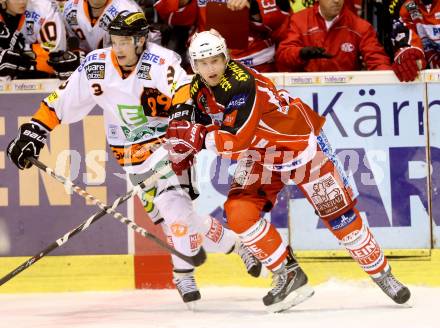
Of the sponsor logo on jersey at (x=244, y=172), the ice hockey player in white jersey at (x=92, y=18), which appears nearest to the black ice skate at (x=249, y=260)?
the sponsor logo on jersey at (x=244, y=172)

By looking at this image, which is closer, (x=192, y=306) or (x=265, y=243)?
(x=265, y=243)

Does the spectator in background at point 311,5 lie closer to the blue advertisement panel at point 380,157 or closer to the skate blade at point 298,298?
the blue advertisement panel at point 380,157

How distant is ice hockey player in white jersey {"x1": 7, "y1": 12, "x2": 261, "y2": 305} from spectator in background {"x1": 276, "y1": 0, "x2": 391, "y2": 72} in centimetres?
103

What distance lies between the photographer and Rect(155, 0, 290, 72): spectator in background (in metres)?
6.95

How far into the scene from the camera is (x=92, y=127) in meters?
6.61

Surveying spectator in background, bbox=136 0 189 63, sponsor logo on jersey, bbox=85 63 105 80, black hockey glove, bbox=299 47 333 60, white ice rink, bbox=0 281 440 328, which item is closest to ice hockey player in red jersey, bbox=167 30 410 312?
white ice rink, bbox=0 281 440 328

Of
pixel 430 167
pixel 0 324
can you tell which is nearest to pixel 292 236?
pixel 430 167

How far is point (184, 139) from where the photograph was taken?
213 inches

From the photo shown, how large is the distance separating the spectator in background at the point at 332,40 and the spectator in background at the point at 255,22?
0.14m

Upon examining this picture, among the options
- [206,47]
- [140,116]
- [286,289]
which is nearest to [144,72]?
[140,116]

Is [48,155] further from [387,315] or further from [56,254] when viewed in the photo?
[387,315]

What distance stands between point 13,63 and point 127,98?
3.23 ft

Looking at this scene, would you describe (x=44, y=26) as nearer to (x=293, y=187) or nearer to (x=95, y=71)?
(x=95, y=71)

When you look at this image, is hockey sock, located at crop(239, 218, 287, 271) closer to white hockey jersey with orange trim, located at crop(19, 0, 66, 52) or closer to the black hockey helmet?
the black hockey helmet
